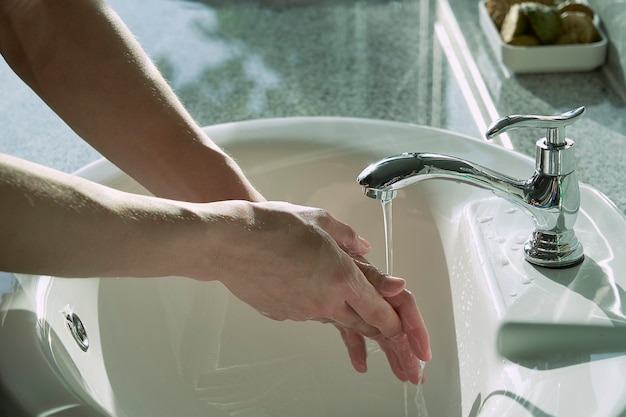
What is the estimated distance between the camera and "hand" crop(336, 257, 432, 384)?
918mm

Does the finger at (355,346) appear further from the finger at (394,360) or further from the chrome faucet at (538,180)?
the chrome faucet at (538,180)

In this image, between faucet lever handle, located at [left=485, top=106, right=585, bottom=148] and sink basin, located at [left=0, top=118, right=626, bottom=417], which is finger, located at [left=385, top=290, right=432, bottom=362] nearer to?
sink basin, located at [left=0, top=118, right=626, bottom=417]

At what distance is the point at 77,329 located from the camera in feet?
3.15

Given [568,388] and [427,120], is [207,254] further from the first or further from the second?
[427,120]

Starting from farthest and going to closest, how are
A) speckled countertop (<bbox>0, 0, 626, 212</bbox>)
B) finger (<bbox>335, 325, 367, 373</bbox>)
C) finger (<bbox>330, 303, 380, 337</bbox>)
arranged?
speckled countertop (<bbox>0, 0, 626, 212</bbox>)
finger (<bbox>335, 325, 367, 373</bbox>)
finger (<bbox>330, 303, 380, 337</bbox>)

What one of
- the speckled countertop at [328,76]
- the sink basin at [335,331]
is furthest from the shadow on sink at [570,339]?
the speckled countertop at [328,76]

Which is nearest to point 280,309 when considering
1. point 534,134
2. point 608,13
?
point 534,134

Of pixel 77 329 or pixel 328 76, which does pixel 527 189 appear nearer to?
pixel 77 329

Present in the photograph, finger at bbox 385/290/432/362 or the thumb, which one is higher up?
the thumb

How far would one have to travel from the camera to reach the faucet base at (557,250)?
36.1 inches

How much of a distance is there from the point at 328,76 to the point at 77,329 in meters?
0.74

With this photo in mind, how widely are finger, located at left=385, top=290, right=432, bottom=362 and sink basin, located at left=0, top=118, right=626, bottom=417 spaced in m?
0.05

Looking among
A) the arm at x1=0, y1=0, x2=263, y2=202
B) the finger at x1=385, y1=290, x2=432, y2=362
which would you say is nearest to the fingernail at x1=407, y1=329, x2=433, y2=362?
the finger at x1=385, y1=290, x2=432, y2=362

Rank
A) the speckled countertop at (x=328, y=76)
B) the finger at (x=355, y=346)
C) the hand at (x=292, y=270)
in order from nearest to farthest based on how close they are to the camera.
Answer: the hand at (x=292, y=270)
the finger at (x=355, y=346)
the speckled countertop at (x=328, y=76)
